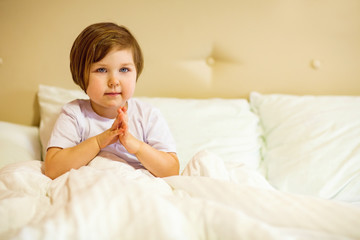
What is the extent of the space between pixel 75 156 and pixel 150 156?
200 millimetres

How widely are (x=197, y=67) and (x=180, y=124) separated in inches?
11.5

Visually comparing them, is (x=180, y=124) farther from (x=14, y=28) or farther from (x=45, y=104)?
(x=14, y=28)

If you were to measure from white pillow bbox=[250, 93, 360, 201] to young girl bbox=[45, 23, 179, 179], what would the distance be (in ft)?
1.41

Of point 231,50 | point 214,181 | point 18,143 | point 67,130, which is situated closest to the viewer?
point 214,181

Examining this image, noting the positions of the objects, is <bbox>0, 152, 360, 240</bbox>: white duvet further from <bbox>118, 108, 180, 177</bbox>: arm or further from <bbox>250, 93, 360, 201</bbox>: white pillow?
<bbox>250, 93, 360, 201</bbox>: white pillow

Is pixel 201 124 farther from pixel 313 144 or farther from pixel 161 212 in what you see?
pixel 161 212

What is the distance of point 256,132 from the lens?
49.6 inches

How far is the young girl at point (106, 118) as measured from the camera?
2.58 feet

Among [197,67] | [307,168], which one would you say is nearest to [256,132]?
[307,168]

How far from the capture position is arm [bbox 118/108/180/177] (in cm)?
83

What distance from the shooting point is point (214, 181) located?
0.66 m

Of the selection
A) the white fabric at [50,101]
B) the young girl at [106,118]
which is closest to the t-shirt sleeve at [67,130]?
the young girl at [106,118]

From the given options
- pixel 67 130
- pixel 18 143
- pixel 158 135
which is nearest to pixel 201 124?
pixel 158 135

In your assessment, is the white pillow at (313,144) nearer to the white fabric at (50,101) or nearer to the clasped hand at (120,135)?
the clasped hand at (120,135)
